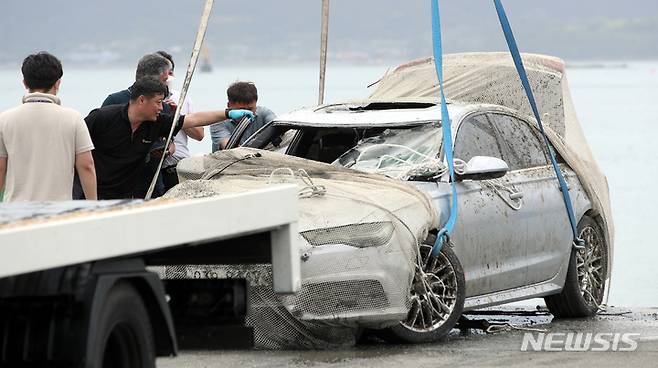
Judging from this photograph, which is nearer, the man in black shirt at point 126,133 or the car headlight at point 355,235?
the car headlight at point 355,235

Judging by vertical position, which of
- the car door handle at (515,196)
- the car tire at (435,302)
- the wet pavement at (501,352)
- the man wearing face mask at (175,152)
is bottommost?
the wet pavement at (501,352)

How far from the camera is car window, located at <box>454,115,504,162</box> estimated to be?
11680mm

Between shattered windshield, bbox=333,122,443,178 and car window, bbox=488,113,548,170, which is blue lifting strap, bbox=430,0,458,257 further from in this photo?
car window, bbox=488,113,548,170

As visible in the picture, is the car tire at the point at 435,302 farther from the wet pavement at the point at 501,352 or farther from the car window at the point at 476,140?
the car window at the point at 476,140

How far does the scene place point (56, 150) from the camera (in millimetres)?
10258

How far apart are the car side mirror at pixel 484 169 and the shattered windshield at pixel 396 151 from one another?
27 cm

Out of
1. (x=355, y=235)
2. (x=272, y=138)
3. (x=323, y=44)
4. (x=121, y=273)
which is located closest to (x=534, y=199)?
(x=272, y=138)

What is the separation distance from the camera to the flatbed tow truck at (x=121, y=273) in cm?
600

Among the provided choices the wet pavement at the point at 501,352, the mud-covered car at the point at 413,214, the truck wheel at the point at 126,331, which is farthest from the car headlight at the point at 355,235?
the truck wheel at the point at 126,331

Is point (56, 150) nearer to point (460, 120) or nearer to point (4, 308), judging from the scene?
point (460, 120)

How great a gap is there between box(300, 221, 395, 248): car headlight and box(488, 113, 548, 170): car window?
203 cm

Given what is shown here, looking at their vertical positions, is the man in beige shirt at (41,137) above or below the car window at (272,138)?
above

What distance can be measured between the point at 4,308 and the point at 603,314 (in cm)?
759

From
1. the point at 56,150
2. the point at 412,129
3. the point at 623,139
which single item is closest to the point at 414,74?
the point at 412,129
